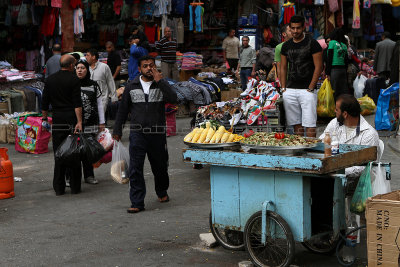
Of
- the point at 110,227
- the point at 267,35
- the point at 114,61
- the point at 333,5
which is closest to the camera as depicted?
the point at 110,227

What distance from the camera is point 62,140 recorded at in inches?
357

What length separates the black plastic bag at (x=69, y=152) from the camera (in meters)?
8.66

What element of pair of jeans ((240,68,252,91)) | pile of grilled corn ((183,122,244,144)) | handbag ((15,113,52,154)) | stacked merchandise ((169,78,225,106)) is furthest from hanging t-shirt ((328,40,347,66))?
pile of grilled corn ((183,122,244,144))

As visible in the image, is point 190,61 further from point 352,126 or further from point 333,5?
point 352,126

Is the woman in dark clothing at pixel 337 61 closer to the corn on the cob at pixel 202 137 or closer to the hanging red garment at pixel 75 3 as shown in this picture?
the hanging red garment at pixel 75 3

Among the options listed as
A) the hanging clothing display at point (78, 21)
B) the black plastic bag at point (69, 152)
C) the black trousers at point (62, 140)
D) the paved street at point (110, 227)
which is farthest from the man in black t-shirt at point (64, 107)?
the hanging clothing display at point (78, 21)

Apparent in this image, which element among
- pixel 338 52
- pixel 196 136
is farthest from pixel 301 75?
pixel 338 52

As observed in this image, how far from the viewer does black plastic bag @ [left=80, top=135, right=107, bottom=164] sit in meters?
8.73

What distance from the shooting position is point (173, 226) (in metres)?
7.18

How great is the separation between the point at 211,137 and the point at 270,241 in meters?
1.14

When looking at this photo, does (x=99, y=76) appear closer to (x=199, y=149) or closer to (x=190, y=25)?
(x=199, y=149)

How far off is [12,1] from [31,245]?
12.5m

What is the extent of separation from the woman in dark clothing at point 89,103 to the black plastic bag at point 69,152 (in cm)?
51

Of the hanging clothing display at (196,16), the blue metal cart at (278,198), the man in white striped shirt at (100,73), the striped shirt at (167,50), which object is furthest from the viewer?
the hanging clothing display at (196,16)
